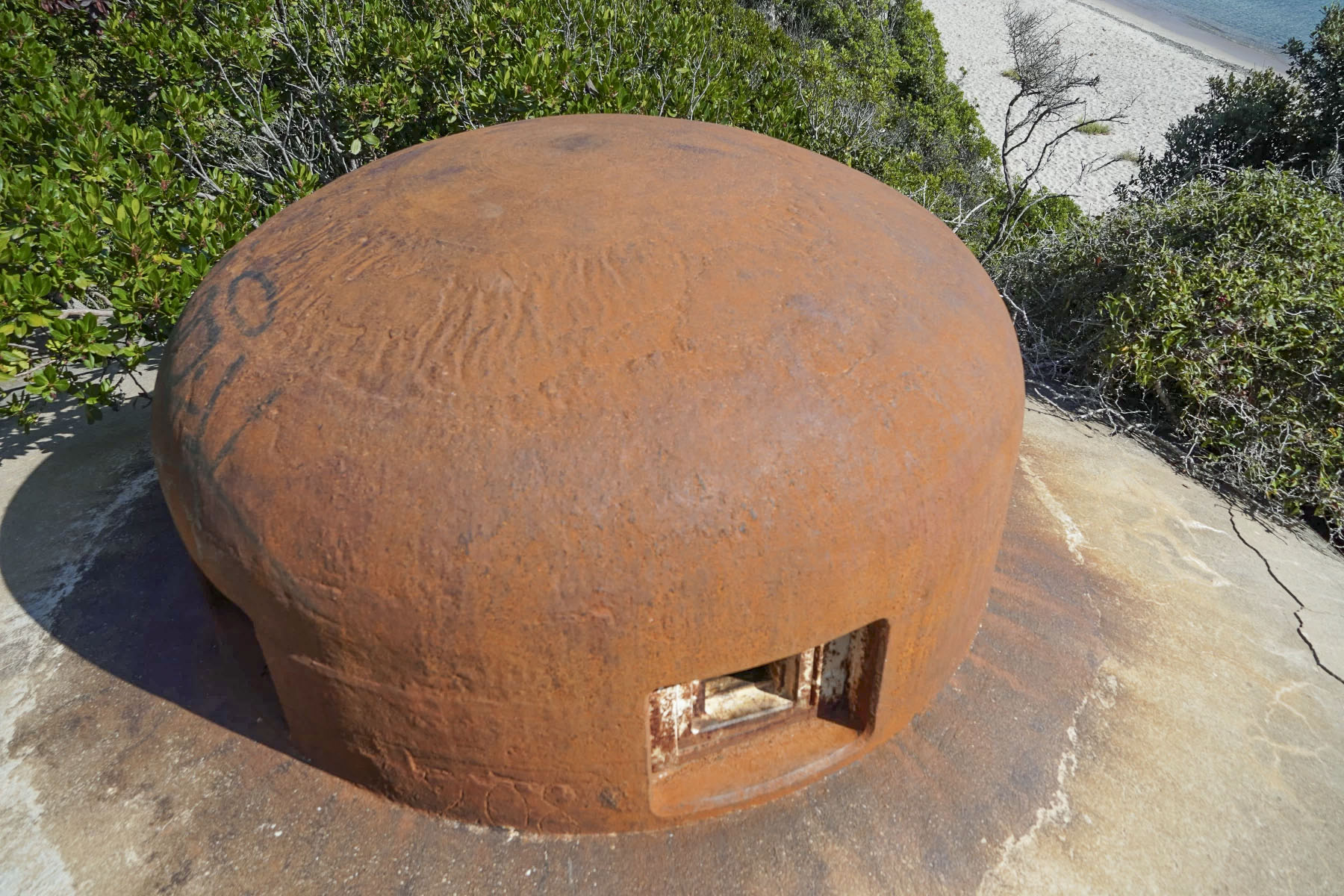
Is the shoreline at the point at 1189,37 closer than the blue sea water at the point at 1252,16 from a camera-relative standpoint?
Yes

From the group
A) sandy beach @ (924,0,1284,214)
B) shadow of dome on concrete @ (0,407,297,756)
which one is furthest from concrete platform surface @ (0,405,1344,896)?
sandy beach @ (924,0,1284,214)

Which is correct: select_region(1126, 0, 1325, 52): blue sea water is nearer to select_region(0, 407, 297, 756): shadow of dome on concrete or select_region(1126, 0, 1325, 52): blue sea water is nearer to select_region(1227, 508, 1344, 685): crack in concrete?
select_region(1227, 508, 1344, 685): crack in concrete

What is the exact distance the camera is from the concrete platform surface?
9.12ft

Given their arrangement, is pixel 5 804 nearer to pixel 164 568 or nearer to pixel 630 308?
pixel 164 568

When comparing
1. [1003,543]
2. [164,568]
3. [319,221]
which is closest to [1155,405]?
[1003,543]

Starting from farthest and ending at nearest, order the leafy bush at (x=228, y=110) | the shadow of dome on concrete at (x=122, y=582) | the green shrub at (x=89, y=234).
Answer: the leafy bush at (x=228, y=110), the green shrub at (x=89, y=234), the shadow of dome on concrete at (x=122, y=582)

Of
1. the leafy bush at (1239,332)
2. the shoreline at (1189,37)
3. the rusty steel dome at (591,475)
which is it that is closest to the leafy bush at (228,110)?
the rusty steel dome at (591,475)

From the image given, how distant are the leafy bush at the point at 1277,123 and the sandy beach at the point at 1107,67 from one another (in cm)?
673

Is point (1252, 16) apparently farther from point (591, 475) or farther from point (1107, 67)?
point (591, 475)

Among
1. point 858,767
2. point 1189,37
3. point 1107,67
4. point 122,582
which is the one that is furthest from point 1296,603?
point 1189,37

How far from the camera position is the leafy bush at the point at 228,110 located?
4164 mm

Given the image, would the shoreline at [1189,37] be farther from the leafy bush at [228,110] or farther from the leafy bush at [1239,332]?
the leafy bush at [228,110]

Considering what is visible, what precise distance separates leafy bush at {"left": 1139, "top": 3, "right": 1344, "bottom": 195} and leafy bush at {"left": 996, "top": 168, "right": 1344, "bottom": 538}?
8.87 feet

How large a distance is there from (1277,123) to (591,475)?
10299mm
